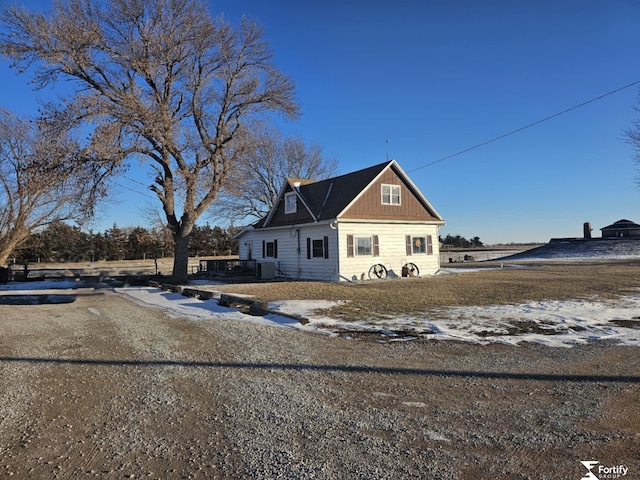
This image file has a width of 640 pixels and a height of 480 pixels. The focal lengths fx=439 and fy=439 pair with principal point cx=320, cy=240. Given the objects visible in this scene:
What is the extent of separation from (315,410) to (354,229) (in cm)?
1731

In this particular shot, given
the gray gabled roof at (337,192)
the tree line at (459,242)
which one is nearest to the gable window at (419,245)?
the gray gabled roof at (337,192)

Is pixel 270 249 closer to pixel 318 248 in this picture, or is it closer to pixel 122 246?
pixel 318 248

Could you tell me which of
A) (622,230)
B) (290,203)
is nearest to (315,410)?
(290,203)

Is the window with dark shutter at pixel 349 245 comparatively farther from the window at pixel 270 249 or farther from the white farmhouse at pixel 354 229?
the window at pixel 270 249

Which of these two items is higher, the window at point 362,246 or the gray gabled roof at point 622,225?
the gray gabled roof at point 622,225

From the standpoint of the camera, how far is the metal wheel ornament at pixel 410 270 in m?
22.9

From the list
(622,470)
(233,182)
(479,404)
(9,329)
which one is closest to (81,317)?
(9,329)

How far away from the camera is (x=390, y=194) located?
75.5ft

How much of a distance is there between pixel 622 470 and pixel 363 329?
580 centimetres

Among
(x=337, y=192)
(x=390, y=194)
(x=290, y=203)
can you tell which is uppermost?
(x=337, y=192)

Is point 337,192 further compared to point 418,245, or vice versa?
point 418,245

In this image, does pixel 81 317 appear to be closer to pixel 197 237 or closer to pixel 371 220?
pixel 371 220

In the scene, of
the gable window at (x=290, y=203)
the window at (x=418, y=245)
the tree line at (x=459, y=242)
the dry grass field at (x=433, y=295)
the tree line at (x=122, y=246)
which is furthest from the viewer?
the tree line at (x=459, y=242)

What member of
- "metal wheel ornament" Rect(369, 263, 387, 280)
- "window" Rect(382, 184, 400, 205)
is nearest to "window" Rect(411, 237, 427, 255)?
"window" Rect(382, 184, 400, 205)
